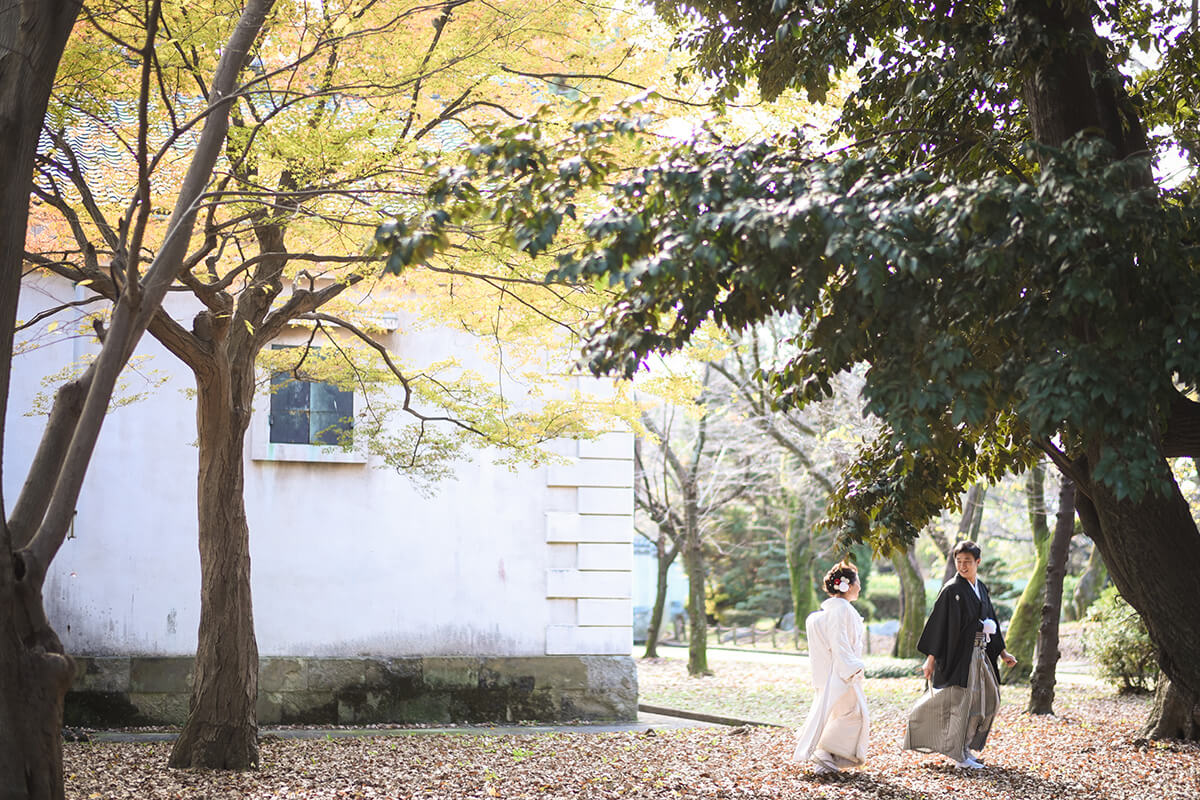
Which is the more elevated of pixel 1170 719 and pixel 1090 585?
pixel 1090 585

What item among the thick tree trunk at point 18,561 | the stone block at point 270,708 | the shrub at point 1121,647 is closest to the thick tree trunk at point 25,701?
the thick tree trunk at point 18,561

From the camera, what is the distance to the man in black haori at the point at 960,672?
27.5 feet

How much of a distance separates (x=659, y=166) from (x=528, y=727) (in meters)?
8.50

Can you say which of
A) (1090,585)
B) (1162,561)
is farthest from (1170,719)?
(1090,585)

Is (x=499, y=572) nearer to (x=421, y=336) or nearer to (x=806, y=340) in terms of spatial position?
(x=421, y=336)

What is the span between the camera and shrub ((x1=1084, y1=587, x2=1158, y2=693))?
1318cm

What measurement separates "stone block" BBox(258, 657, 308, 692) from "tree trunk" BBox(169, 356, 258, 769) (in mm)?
3389

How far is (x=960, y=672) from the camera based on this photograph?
8.42 m

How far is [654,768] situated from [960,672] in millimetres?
2492

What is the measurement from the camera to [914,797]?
23.3 feet

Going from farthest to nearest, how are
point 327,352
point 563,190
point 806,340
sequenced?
point 327,352
point 806,340
point 563,190

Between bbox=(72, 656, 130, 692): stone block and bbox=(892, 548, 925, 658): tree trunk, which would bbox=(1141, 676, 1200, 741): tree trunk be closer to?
bbox=(72, 656, 130, 692): stone block

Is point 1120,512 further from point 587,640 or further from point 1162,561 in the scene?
point 587,640

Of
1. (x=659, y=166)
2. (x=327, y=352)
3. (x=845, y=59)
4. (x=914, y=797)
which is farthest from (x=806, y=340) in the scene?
(x=327, y=352)
